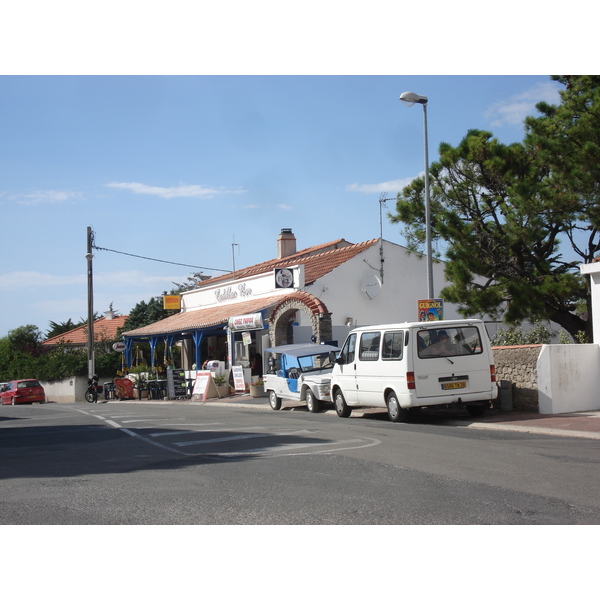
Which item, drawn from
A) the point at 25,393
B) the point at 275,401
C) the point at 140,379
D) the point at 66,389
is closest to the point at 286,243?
the point at 140,379

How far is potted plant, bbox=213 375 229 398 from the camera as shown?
30141 millimetres

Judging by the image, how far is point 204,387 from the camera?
30.3 meters

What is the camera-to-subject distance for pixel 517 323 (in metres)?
21.5

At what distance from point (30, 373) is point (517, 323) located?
38.7m

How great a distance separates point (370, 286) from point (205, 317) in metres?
9.29

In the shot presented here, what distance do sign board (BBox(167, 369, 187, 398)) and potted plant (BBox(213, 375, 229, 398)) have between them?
365 centimetres

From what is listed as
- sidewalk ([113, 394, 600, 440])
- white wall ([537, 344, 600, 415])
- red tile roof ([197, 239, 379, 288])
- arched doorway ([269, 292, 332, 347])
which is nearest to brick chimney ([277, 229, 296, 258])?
red tile roof ([197, 239, 379, 288])

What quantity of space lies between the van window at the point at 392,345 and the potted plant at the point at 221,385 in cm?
1520

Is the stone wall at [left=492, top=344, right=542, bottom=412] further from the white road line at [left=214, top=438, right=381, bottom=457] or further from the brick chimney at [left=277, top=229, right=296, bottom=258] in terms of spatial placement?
the brick chimney at [left=277, top=229, right=296, bottom=258]

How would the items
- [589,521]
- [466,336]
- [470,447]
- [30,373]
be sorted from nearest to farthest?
[589,521], [470,447], [466,336], [30,373]

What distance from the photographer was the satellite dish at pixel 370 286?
99.4 feet

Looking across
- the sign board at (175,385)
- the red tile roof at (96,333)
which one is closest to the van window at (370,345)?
the sign board at (175,385)

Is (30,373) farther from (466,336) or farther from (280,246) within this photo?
(466,336)

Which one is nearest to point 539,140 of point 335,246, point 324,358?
point 324,358
